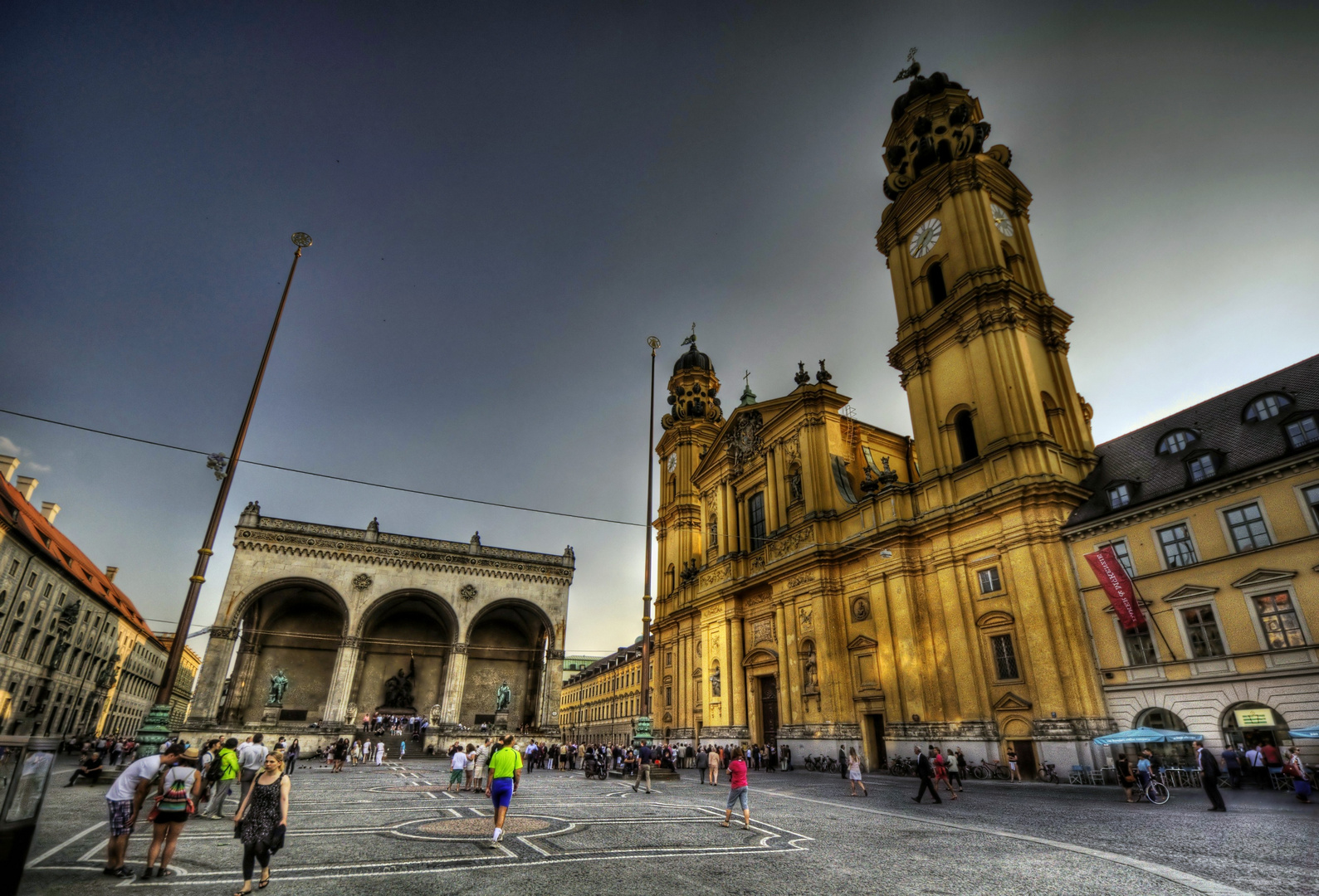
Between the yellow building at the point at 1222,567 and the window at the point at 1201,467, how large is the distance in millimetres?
33

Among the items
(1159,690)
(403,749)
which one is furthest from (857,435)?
(403,749)

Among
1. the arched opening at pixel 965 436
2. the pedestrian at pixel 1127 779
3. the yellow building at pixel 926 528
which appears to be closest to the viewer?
the pedestrian at pixel 1127 779

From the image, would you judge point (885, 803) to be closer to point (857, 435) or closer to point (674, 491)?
point (857, 435)

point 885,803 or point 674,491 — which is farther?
point 674,491

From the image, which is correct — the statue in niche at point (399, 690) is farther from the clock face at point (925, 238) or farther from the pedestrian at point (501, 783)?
the clock face at point (925, 238)

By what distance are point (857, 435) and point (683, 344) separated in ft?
63.7

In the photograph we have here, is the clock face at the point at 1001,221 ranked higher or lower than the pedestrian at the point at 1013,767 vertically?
higher

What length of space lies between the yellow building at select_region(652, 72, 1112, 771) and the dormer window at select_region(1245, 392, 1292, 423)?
524cm

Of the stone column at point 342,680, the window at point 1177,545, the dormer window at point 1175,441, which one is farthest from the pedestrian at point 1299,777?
the stone column at point 342,680

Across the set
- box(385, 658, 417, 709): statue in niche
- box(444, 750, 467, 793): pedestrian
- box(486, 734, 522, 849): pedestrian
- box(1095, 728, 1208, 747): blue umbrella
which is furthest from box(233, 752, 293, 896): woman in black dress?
box(385, 658, 417, 709): statue in niche

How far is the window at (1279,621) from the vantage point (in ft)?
52.9

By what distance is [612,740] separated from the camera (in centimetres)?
7038

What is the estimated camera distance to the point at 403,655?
1796 inches

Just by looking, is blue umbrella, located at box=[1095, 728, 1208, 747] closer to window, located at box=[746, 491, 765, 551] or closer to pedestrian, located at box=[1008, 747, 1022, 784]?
pedestrian, located at box=[1008, 747, 1022, 784]
